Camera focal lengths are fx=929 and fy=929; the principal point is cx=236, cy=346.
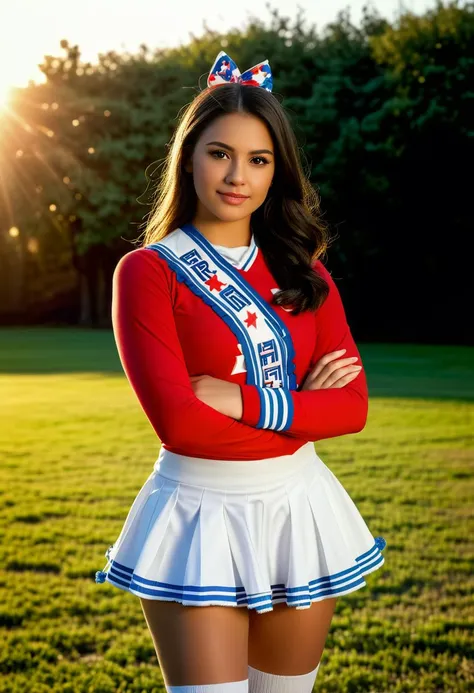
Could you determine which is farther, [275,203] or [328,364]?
[275,203]

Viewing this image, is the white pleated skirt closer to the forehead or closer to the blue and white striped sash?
the blue and white striped sash

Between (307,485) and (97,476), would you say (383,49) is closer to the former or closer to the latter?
(97,476)

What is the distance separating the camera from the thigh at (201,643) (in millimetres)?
2291

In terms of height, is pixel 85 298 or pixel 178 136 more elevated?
pixel 178 136

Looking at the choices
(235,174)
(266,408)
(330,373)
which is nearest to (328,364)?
(330,373)

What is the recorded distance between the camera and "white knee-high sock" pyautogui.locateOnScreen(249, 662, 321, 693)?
8.24 ft

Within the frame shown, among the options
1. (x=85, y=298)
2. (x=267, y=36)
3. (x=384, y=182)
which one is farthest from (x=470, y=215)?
(x=85, y=298)

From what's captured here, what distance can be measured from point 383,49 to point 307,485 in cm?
2677

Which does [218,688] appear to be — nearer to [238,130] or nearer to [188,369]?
[188,369]

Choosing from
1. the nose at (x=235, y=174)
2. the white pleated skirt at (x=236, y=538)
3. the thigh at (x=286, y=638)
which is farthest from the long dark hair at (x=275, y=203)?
the thigh at (x=286, y=638)

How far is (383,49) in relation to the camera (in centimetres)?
2736

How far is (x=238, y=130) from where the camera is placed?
2.50 meters

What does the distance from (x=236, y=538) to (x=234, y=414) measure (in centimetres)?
32

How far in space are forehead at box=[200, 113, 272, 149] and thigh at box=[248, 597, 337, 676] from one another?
4.08 ft
